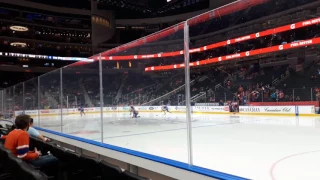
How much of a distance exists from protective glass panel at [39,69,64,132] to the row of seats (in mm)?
2852

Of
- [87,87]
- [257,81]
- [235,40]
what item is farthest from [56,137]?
[235,40]

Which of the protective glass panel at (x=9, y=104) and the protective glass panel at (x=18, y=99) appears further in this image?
the protective glass panel at (x=9, y=104)

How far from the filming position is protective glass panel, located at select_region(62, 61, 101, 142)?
16.3ft

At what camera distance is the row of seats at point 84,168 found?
66.9 inches

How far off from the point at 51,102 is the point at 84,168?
15.3ft

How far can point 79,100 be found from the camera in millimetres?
5965

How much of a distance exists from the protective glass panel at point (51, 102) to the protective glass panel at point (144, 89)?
1428 mm

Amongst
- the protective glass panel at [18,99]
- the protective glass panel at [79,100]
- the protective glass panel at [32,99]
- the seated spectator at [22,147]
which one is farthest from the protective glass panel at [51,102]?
the seated spectator at [22,147]

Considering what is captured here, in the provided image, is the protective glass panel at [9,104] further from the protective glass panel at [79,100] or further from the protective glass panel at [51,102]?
the protective glass panel at [79,100]

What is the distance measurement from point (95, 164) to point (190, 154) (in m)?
0.82

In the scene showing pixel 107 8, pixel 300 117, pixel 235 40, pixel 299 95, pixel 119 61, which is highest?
pixel 107 8

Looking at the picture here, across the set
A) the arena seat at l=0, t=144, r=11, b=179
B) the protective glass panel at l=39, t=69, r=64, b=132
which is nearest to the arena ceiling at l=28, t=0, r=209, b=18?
the protective glass panel at l=39, t=69, r=64, b=132

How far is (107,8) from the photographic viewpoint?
17.4 m

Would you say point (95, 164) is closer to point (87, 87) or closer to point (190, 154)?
point (190, 154)
